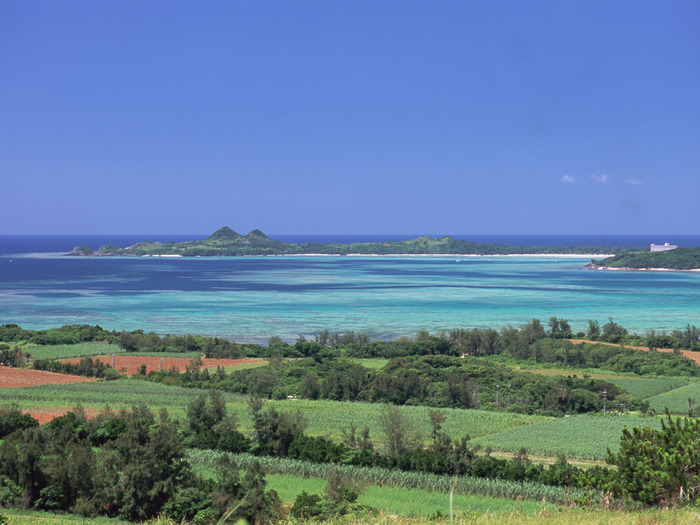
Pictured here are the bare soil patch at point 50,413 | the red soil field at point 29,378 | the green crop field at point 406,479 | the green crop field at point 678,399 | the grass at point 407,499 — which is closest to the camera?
the grass at point 407,499

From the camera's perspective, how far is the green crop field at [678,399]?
3775 centimetres

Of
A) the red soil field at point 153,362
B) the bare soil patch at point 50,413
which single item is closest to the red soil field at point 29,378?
the red soil field at point 153,362

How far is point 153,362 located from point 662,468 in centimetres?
4440

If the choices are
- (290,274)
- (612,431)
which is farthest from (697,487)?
(290,274)

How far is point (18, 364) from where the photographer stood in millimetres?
48469

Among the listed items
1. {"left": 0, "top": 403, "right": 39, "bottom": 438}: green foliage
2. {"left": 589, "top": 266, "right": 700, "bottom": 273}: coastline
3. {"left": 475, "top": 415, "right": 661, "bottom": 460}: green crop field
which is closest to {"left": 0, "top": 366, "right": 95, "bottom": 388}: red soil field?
{"left": 0, "top": 403, "right": 39, "bottom": 438}: green foliage

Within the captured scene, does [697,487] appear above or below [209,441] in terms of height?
above

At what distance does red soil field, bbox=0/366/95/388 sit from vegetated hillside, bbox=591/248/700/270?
150 m

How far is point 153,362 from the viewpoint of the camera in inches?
2064

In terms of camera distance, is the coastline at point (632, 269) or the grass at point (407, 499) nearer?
the grass at point (407, 499)

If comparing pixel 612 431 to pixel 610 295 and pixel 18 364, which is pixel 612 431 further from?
pixel 610 295

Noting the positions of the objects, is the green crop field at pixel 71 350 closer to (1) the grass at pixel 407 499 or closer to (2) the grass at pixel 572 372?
(2) the grass at pixel 572 372

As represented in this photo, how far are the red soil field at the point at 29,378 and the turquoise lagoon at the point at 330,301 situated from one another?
20.1m

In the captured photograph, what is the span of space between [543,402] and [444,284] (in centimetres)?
7961
